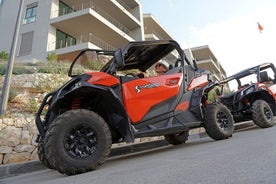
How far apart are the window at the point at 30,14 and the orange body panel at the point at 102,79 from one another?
21.7 metres

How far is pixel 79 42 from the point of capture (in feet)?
78.0

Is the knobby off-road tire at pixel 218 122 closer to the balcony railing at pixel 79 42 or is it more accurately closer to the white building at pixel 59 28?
the white building at pixel 59 28

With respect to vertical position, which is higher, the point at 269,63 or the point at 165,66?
the point at 269,63

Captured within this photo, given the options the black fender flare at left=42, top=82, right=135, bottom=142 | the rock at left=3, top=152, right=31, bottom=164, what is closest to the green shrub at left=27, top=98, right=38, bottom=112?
the rock at left=3, top=152, right=31, bottom=164

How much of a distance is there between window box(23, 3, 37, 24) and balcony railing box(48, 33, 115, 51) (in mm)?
3554

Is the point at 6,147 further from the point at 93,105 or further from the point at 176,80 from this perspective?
the point at 176,80

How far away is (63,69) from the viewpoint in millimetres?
13273

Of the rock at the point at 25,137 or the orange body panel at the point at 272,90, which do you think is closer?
the rock at the point at 25,137

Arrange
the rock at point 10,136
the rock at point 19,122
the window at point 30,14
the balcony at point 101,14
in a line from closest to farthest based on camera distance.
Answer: the rock at point 10,136 → the rock at point 19,122 → the balcony at point 101,14 → the window at point 30,14

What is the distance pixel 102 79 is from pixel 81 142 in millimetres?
881

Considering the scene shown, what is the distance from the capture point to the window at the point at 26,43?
71.1 feet

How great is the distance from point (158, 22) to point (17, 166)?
3526cm

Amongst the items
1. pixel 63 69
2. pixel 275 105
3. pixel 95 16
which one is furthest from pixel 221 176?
pixel 95 16

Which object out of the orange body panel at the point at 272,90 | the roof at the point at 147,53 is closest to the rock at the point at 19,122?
the roof at the point at 147,53
